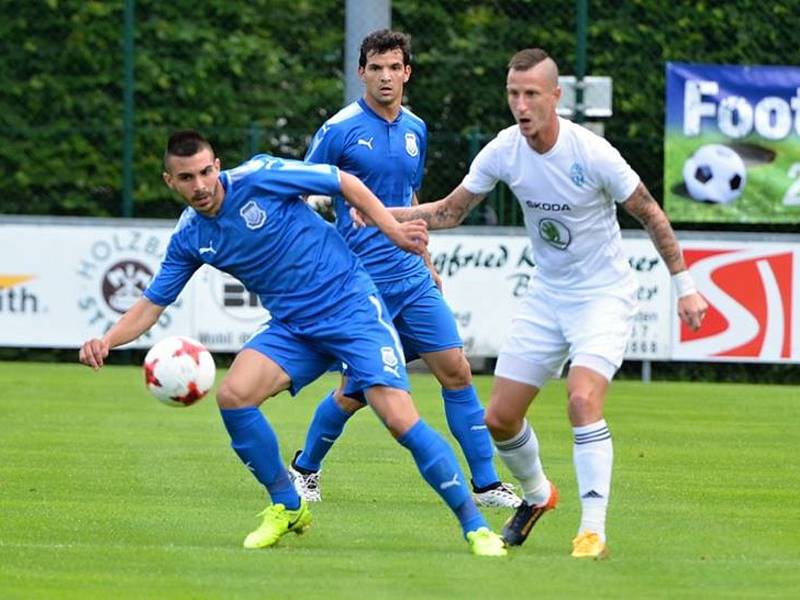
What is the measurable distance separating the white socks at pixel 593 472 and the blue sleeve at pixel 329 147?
8.71ft

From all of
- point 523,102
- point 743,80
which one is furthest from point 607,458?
point 743,80

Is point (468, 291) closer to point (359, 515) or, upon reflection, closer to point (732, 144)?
point (732, 144)

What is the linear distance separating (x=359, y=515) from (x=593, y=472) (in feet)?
6.10

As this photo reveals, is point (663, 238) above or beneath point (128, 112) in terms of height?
beneath

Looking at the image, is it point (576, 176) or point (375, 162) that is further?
point (375, 162)

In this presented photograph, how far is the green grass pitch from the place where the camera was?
7812mm

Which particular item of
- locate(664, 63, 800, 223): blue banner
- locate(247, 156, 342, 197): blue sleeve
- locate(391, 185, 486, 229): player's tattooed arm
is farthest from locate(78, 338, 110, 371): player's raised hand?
locate(664, 63, 800, 223): blue banner

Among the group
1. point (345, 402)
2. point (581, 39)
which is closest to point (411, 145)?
point (345, 402)

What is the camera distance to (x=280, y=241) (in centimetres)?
884

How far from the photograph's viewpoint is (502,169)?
29.2 ft

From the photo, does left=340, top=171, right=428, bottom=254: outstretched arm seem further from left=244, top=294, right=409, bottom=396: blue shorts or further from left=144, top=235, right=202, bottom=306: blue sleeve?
left=144, top=235, right=202, bottom=306: blue sleeve

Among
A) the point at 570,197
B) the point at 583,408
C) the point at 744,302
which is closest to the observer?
the point at 583,408

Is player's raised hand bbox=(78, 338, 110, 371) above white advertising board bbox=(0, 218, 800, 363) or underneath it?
above

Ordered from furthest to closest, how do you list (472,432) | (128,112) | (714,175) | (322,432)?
1. (128,112)
2. (714,175)
3. (322,432)
4. (472,432)
